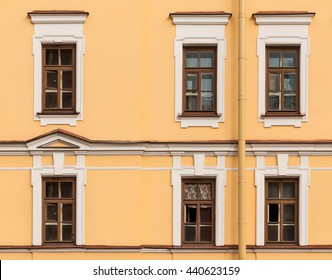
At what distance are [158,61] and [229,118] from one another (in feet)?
5.72

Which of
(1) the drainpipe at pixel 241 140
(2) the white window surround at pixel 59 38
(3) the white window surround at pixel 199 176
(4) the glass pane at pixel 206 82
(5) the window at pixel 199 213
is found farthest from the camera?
(4) the glass pane at pixel 206 82

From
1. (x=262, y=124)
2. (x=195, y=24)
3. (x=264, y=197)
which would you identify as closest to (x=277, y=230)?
(x=264, y=197)

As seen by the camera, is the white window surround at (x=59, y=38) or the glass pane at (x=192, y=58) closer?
the white window surround at (x=59, y=38)

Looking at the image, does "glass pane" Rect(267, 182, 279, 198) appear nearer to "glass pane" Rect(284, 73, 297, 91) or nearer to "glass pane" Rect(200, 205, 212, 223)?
"glass pane" Rect(200, 205, 212, 223)

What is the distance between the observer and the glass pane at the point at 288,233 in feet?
50.5

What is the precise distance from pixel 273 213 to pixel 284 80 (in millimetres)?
2557

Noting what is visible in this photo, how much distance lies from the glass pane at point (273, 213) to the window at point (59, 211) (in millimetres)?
3733

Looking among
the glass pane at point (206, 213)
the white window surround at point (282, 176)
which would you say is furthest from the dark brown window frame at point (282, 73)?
the glass pane at point (206, 213)

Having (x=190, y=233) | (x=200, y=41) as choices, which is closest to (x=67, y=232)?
(x=190, y=233)

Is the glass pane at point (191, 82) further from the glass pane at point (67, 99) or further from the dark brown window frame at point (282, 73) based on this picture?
the glass pane at point (67, 99)

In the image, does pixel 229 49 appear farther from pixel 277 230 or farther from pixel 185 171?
pixel 277 230

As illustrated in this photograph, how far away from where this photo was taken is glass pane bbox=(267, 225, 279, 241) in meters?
15.4

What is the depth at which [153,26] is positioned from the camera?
15469 mm

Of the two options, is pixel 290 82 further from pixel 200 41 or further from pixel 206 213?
pixel 206 213
